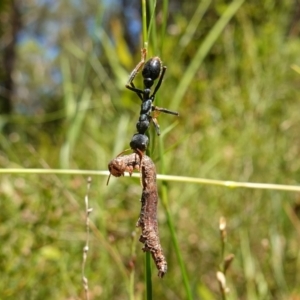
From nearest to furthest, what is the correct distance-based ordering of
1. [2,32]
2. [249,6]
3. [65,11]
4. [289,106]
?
1. [289,106]
2. [249,6]
3. [2,32]
4. [65,11]

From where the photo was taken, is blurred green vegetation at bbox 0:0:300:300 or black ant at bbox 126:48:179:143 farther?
blurred green vegetation at bbox 0:0:300:300

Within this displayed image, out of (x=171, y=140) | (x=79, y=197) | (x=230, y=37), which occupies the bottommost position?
(x=79, y=197)

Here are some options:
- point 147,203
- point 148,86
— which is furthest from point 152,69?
point 147,203

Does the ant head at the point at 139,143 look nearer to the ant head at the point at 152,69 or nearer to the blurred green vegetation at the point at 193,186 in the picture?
the ant head at the point at 152,69

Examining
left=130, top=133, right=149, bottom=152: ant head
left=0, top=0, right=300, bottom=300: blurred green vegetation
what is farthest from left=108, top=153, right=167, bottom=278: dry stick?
left=0, top=0, right=300, bottom=300: blurred green vegetation

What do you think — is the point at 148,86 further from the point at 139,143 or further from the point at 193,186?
the point at 193,186

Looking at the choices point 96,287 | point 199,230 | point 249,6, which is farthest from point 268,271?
point 249,6

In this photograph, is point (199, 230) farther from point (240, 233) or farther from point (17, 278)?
point (17, 278)

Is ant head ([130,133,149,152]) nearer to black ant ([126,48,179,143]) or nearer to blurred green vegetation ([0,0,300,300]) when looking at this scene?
black ant ([126,48,179,143])
